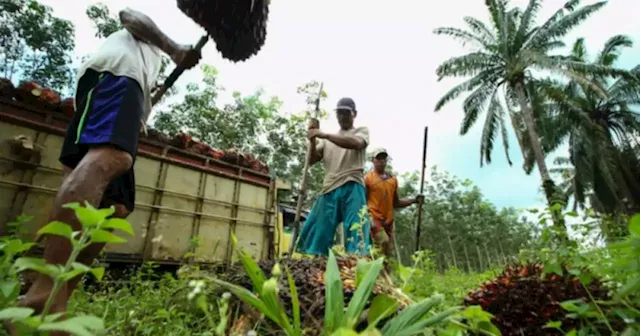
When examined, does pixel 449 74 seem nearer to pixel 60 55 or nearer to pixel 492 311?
pixel 60 55

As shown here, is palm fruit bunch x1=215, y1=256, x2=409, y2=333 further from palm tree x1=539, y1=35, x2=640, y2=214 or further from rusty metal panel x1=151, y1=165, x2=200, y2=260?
palm tree x1=539, y1=35, x2=640, y2=214

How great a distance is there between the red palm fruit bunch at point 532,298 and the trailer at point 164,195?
72.1 inches

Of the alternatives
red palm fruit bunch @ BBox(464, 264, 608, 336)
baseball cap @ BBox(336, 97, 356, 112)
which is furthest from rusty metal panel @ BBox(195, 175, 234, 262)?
red palm fruit bunch @ BBox(464, 264, 608, 336)

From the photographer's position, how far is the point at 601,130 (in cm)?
2080

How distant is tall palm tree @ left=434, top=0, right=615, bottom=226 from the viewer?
17.9m

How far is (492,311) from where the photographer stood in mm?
1462

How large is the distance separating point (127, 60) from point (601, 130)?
25527 mm

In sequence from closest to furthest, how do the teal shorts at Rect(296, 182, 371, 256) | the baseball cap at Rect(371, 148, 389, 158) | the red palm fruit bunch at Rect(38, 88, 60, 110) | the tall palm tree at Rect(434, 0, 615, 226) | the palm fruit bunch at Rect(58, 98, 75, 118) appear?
1. the teal shorts at Rect(296, 182, 371, 256)
2. the red palm fruit bunch at Rect(38, 88, 60, 110)
3. the palm fruit bunch at Rect(58, 98, 75, 118)
4. the baseball cap at Rect(371, 148, 389, 158)
5. the tall palm tree at Rect(434, 0, 615, 226)

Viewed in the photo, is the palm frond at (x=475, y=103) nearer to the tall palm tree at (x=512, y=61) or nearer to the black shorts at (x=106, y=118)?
the tall palm tree at (x=512, y=61)

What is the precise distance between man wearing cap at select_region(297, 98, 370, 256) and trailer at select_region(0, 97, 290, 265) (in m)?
0.39

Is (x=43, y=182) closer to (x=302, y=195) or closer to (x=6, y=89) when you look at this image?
(x=6, y=89)

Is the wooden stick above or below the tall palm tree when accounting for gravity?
below

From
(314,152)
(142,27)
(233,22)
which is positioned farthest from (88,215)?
(314,152)

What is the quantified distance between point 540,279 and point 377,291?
662mm
